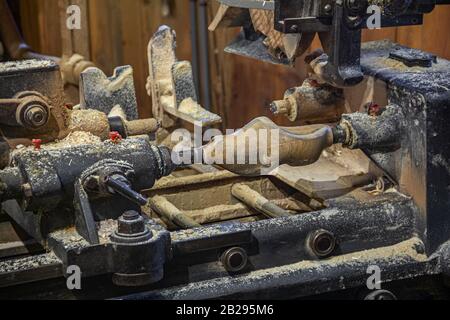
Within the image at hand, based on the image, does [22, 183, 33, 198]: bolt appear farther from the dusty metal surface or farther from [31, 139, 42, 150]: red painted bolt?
the dusty metal surface

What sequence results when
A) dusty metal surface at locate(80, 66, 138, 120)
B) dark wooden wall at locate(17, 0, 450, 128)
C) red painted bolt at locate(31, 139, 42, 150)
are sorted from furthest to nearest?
dark wooden wall at locate(17, 0, 450, 128) → dusty metal surface at locate(80, 66, 138, 120) → red painted bolt at locate(31, 139, 42, 150)

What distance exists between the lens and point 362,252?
70.7 inches

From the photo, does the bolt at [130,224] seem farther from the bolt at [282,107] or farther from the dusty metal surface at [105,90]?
the dusty metal surface at [105,90]

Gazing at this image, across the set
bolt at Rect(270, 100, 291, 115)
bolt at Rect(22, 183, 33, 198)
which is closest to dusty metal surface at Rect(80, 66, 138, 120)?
bolt at Rect(270, 100, 291, 115)

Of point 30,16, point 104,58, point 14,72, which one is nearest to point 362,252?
point 14,72

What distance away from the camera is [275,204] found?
86.4 inches

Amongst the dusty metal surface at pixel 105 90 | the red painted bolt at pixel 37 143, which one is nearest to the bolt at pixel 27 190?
the red painted bolt at pixel 37 143

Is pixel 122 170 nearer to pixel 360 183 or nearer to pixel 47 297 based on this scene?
pixel 47 297

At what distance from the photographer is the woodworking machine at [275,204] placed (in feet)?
5.11

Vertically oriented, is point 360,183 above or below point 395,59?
below

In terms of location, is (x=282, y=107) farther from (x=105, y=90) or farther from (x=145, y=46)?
(x=145, y=46)

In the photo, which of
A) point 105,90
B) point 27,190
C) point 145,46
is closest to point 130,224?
point 27,190

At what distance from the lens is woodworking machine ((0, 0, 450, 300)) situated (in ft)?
5.11
